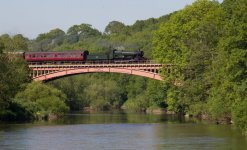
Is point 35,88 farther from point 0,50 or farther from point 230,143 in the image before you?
point 230,143

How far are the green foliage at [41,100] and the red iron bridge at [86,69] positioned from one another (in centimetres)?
1431

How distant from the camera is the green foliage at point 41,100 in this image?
77.8 m

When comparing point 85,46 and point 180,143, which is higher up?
point 85,46

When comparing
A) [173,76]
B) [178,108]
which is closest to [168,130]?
[173,76]

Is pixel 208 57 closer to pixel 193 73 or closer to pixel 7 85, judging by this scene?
pixel 193 73

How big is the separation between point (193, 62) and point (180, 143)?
33.4m

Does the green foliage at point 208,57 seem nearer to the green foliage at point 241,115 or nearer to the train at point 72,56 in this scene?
the green foliage at point 241,115

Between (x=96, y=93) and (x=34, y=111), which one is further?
(x=96, y=93)

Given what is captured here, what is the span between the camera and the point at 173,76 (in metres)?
85.6

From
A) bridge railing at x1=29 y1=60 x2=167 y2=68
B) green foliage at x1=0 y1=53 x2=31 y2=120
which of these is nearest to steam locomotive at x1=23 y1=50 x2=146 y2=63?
bridge railing at x1=29 y1=60 x2=167 y2=68

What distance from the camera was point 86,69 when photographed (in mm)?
100375

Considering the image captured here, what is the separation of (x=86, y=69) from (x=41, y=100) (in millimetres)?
20364

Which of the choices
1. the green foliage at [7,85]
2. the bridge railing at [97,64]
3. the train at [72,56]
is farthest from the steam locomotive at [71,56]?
the green foliage at [7,85]

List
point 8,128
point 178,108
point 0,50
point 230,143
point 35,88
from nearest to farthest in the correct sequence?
point 230,143
point 8,128
point 0,50
point 35,88
point 178,108
